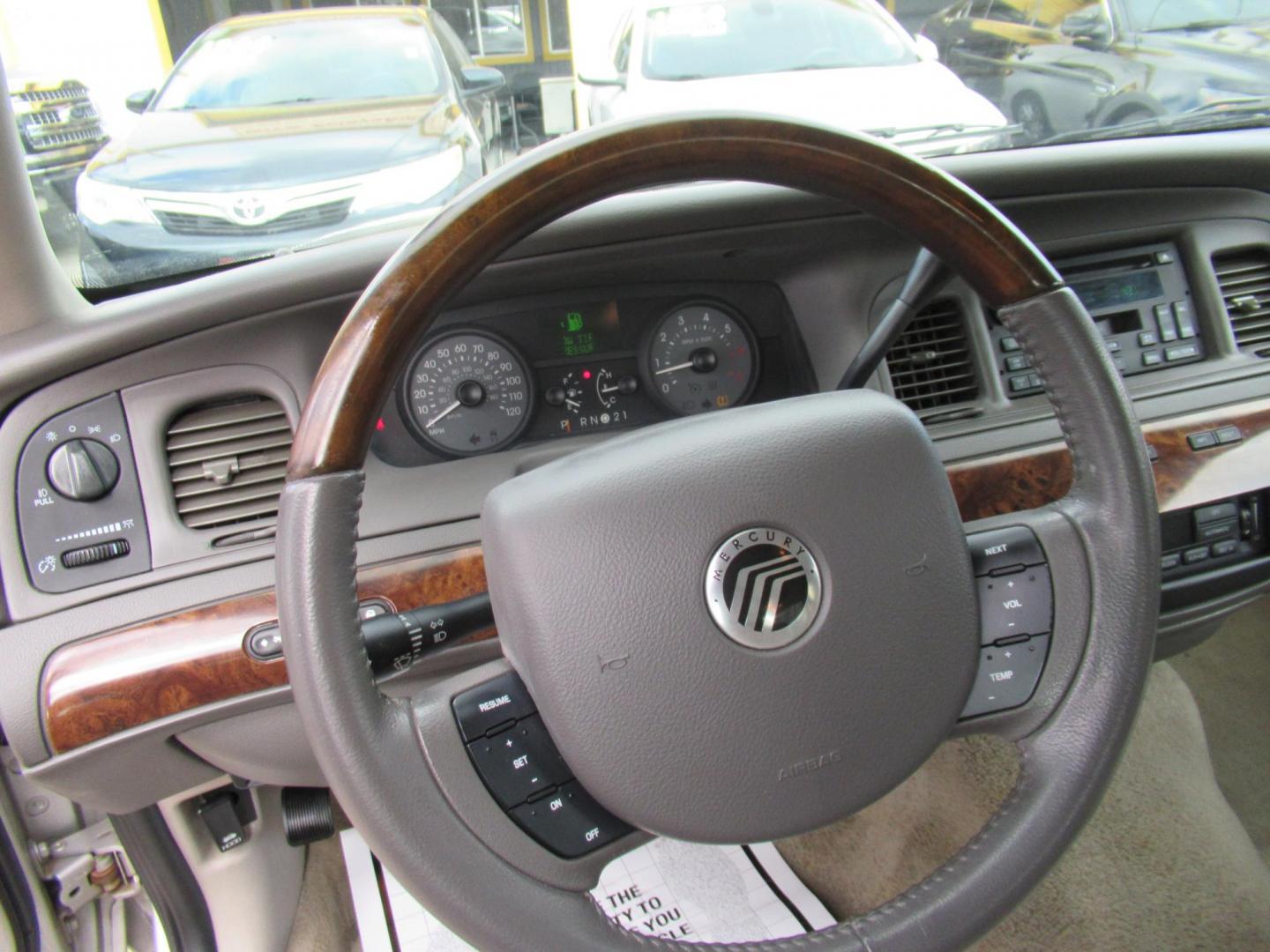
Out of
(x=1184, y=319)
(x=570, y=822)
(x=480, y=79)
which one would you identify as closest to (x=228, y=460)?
(x=570, y=822)

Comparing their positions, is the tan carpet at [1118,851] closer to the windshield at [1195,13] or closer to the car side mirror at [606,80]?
the windshield at [1195,13]

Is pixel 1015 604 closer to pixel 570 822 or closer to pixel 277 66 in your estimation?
pixel 570 822

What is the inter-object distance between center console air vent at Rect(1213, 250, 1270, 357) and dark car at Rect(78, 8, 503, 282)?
1.25 m

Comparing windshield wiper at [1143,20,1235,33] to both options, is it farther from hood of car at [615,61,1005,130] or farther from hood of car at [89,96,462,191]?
hood of car at [89,96,462,191]

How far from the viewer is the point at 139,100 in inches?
56.2

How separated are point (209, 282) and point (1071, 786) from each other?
3.47 ft

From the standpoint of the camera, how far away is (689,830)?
2.44 feet

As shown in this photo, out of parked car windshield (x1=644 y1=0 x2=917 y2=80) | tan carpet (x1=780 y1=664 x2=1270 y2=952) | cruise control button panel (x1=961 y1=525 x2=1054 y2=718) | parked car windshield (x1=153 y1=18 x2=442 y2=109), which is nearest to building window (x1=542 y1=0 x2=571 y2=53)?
parked car windshield (x1=153 y1=18 x2=442 y2=109)

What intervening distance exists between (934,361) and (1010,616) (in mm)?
719

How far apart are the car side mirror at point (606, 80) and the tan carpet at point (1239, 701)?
1.67m

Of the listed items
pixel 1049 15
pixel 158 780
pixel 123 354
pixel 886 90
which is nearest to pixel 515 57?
pixel 886 90

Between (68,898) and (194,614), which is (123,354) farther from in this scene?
(68,898)

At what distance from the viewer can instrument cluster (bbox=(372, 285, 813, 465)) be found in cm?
133

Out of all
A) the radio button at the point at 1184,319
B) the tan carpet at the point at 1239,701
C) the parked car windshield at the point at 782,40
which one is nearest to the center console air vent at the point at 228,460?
the parked car windshield at the point at 782,40
